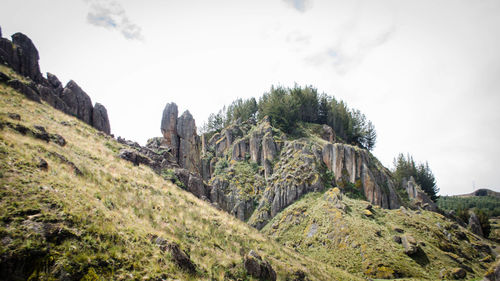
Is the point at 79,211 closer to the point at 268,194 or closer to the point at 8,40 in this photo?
the point at 8,40

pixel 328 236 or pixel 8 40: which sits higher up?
pixel 8 40

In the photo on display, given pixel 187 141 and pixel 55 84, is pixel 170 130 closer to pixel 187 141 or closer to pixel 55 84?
pixel 187 141

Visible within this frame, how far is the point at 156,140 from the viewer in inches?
1950

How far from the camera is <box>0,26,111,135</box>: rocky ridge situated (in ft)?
98.4

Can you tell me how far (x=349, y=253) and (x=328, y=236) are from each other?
448cm

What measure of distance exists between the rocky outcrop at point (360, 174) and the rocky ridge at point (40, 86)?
146 ft

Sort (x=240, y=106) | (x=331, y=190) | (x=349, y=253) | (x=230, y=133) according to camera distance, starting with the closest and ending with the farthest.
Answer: (x=349, y=253) < (x=331, y=190) < (x=230, y=133) < (x=240, y=106)

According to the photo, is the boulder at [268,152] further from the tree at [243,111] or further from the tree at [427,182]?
the tree at [427,182]

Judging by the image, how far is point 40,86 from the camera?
3161cm

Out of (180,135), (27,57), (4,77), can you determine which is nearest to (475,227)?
(180,135)

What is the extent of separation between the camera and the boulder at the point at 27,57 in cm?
3294

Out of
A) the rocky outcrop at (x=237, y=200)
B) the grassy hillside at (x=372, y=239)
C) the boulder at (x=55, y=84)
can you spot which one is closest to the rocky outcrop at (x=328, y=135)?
the rocky outcrop at (x=237, y=200)

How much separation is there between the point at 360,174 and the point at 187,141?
121ft

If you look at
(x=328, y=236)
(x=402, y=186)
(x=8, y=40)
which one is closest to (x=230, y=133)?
(x=328, y=236)
